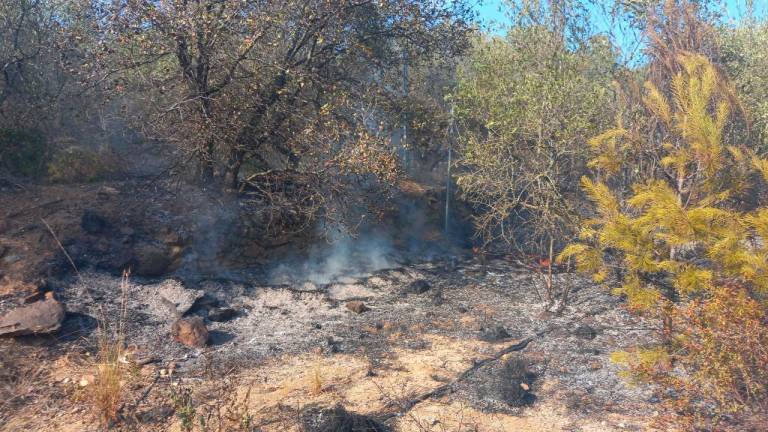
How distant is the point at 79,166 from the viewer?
29.8ft

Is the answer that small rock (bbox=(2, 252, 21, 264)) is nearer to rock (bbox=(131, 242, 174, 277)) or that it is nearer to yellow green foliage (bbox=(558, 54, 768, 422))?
rock (bbox=(131, 242, 174, 277))

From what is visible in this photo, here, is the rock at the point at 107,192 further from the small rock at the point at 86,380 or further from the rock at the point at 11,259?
the small rock at the point at 86,380

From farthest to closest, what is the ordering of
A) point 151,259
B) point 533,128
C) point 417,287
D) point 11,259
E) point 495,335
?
point 417,287 → point 151,259 → point 533,128 → point 11,259 → point 495,335

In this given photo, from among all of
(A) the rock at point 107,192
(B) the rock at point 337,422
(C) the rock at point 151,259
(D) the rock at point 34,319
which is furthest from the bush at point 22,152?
(B) the rock at point 337,422

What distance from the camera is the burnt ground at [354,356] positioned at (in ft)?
16.1

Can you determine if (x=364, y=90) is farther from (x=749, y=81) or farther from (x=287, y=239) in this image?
(x=749, y=81)

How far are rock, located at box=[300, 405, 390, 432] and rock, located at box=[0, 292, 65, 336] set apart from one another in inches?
112

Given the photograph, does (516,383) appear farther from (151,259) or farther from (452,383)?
(151,259)

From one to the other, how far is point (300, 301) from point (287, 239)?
4.57ft

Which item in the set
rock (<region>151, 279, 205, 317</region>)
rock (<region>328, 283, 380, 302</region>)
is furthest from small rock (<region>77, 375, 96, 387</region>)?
rock (<region>328, 283, 380, 302</region>)

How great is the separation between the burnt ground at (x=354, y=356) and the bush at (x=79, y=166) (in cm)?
234

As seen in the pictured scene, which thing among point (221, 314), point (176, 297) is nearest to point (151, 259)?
point (176, 297)

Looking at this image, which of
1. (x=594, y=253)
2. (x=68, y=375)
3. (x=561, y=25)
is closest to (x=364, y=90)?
(x=561, y=25)

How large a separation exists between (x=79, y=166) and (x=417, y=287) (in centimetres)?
524
